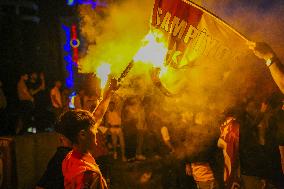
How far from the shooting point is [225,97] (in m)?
8.09

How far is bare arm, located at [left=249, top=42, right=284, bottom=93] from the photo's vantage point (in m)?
3.70

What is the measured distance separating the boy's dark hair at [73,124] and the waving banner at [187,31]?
2.62 m

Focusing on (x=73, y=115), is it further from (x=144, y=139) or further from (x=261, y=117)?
(x=144, y=139)

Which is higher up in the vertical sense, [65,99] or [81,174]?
[65,99]

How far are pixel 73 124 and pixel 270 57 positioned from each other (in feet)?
7.03

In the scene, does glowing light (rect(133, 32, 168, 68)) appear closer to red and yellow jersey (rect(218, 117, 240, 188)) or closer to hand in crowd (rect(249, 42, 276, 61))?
hand in crowd (rect(249, 42, 276, 61))

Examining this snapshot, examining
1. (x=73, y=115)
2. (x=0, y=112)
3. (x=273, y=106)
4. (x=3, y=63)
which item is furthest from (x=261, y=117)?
(x=3, y=63)

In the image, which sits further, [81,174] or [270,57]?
[270,57]

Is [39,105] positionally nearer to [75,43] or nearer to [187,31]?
[75,43]

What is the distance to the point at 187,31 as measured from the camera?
18.3 ft

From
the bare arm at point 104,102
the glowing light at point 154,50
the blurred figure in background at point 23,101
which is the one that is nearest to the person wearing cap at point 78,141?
the bare arm at point 104,102

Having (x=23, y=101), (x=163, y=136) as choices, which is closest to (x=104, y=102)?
(x=163, y=136)

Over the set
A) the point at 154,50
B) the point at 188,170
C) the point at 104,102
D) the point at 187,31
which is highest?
the point at 187,31

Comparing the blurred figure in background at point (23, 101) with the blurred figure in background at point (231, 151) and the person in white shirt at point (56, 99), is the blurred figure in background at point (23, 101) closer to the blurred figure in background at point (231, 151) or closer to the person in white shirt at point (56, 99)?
the person in white shirt at point (56, 99)
